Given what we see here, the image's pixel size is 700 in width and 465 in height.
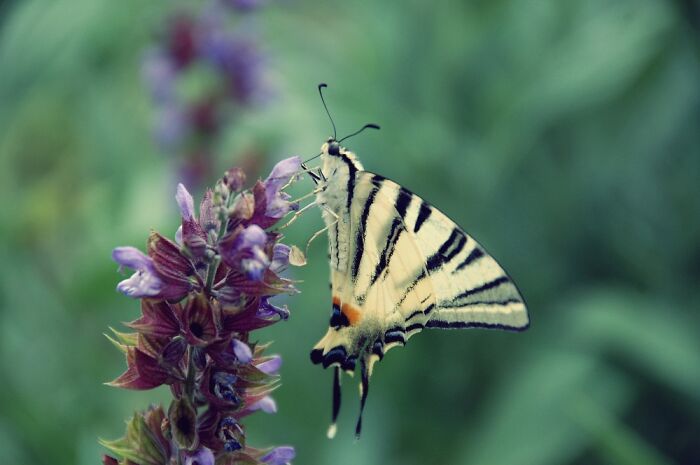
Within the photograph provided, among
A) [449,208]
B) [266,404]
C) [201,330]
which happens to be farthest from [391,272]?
[449,208]

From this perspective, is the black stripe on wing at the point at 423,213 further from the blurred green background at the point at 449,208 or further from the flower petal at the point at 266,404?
the blurred green background at the point at 449,208

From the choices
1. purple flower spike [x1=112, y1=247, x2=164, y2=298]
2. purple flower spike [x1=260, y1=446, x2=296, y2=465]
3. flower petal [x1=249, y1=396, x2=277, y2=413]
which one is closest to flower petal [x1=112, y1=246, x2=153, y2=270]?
purple flower spike [x1=112, y1=247, x2=164, y2=298]

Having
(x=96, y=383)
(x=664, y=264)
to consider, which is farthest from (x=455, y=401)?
(x=96, y=383)

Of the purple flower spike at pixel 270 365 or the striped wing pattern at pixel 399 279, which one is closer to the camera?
the purple flower spike at pixel 270 365

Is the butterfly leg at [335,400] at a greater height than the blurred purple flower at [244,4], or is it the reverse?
the blurred purple flower at [244,4]

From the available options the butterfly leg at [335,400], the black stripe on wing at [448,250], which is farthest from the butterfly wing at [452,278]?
the butterfly leg at [335,400]

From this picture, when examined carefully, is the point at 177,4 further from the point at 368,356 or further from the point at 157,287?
the point at 157,287
